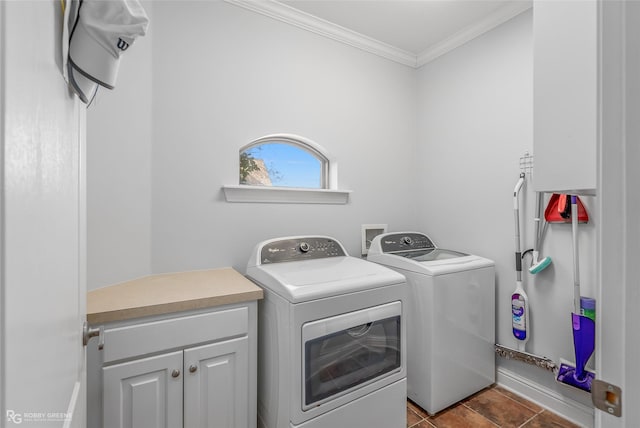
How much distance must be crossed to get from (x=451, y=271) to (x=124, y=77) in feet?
7.32

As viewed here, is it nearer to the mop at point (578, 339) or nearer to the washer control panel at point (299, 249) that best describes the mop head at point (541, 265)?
the mop at point (578, 339)

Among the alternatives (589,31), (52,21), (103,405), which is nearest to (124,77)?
(52,21)

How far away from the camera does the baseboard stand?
1.74 meters

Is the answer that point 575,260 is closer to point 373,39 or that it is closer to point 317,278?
point 317,278

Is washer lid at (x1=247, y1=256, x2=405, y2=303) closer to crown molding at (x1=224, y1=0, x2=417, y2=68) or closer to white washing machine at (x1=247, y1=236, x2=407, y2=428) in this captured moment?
white washing machine at (x1=247, y1=236, x2=407, y2=428)

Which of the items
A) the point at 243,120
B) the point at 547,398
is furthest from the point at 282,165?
the point at 547,398

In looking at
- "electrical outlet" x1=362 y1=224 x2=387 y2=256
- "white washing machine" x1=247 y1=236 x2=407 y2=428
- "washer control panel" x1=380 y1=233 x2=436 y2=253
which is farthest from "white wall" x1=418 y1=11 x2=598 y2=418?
"white washing machine" x1=247 y1=236 x2=407 y2=428

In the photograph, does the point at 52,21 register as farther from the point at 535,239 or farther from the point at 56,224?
the point at 535,239

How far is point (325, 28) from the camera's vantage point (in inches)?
88.9

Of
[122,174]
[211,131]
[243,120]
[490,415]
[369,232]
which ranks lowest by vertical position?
[490,415]

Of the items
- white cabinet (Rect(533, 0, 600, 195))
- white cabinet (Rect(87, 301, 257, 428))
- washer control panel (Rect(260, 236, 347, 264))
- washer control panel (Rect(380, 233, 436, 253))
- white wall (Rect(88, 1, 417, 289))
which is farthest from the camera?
washer control panel (Rect(380, 233, 436, 253))

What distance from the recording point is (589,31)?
0.91 meters

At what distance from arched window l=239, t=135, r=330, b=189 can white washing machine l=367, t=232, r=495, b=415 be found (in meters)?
0.86

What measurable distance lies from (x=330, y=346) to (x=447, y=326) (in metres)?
0.90
